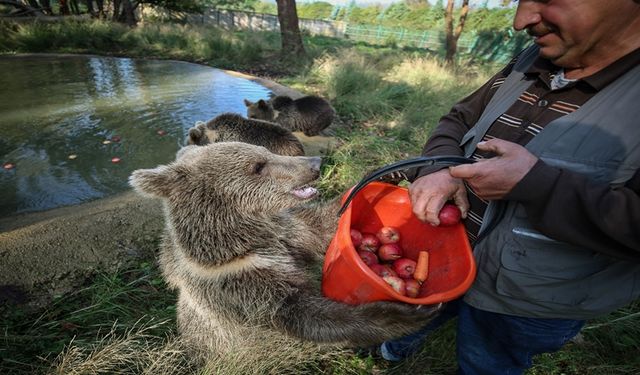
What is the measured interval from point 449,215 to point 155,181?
5.64 ft

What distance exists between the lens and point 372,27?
38.4 meters

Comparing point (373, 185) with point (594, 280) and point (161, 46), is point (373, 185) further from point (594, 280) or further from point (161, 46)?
point (161, 46)

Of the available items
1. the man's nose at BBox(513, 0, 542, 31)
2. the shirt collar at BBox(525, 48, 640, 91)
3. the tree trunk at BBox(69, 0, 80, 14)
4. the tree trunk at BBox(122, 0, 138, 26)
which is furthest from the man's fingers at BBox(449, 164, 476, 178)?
the tree trunk at BBox(69, 0, 80, 14)

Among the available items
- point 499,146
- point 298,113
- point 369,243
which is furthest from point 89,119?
point 499,146

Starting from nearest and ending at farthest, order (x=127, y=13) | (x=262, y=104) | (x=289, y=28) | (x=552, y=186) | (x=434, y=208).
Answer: (x=552, y=186), (x=434, y=208), (x=262, y=104), (x=289, y=28), (x=127, y=13)

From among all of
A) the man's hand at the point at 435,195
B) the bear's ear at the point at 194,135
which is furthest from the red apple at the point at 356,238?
the bear's ear at the point at 194,135

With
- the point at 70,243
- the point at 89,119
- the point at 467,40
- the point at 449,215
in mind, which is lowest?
the point at 70,243

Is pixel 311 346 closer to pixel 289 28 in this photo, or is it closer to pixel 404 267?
pixel 404 267

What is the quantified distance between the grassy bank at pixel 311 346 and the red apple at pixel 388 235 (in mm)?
865

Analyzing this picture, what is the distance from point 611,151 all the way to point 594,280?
1.89ft

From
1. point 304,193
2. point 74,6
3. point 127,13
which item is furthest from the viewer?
point 74,6

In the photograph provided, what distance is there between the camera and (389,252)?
6.63 feet

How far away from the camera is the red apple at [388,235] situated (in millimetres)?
2113

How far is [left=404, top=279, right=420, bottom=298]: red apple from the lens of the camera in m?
1.82
